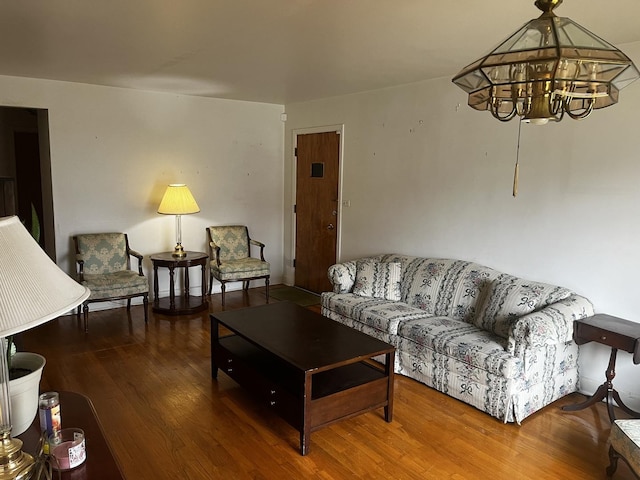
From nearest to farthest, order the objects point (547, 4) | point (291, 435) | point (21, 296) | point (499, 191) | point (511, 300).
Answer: point (21, 296) < point (547, 4) < point (291, 435) < point (511, 300) < point (499, 191)

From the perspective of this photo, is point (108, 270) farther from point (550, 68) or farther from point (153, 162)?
point (550, 68)

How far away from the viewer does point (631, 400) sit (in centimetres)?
311

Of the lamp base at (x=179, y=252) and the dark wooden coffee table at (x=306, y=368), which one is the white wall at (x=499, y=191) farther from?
the lamp base at (x=179, y=252)

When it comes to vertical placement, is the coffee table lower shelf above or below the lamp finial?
below

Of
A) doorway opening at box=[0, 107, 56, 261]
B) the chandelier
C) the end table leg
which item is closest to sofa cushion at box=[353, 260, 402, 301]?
the end table leg

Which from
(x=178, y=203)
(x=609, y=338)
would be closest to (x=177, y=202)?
(x=178, y=203)

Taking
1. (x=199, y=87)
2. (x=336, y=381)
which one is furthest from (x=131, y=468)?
(x=199, y=87)

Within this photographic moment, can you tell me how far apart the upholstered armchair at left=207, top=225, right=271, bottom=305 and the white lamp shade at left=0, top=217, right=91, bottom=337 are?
417 cm

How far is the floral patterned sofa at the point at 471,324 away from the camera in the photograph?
9.52 ft

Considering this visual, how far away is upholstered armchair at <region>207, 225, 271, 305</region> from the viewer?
5246 mm

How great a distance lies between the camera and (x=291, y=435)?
107 inches

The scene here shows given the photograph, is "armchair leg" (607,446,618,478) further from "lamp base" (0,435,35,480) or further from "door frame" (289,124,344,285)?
"door frame" (289,124,344,285)

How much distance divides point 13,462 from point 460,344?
264cm

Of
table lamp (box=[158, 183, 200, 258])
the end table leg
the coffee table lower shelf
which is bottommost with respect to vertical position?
the end table leg
